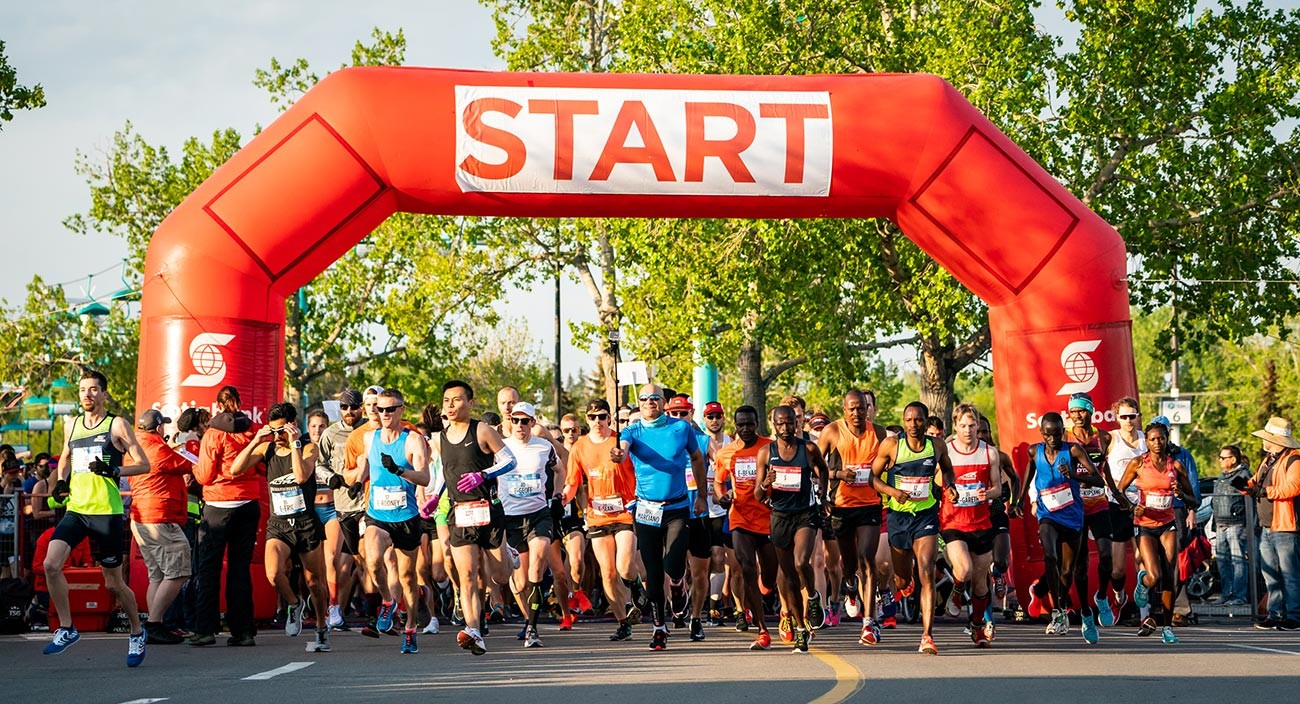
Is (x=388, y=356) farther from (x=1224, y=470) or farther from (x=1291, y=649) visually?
(x=1291, y=649)

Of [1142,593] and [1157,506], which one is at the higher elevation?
[1157,506]

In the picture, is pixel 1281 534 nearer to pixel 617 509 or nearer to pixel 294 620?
pixel 617 509

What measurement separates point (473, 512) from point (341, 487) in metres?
2.18

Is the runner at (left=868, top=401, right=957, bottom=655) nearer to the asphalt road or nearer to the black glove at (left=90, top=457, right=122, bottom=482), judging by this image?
the asphalt road

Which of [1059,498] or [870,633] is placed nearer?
[870,633]

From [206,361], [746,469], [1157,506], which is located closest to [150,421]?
[206,361]

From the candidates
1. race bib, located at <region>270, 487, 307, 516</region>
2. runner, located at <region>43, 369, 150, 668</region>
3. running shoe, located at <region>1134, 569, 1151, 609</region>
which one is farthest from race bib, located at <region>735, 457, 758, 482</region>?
runner, located at <region>43, 369, 150, 668</region>

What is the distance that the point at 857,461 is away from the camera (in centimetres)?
1377

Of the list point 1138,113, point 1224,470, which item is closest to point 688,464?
point 1224,470

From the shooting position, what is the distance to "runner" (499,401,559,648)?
1334 centimetres

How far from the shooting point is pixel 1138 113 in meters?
27.8

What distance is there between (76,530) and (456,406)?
8.79 ft

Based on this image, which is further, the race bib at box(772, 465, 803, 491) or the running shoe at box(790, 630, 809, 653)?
the race bib at box(772, 465, 803, 491)

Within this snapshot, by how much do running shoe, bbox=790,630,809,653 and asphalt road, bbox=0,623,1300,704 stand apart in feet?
0.38
